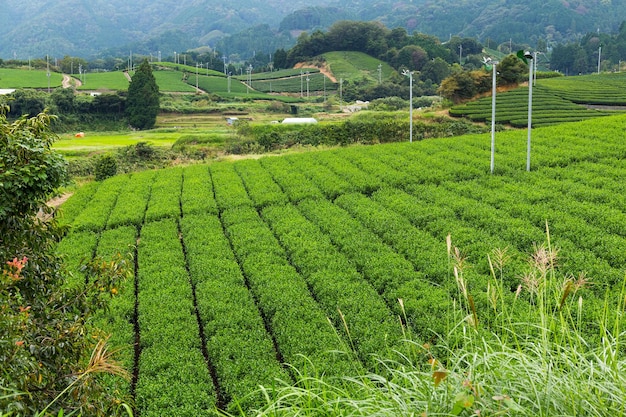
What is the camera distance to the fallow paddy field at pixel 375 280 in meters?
4.26

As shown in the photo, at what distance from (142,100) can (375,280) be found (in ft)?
189

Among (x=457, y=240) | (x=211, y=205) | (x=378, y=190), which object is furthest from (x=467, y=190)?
(x=211, y=205)

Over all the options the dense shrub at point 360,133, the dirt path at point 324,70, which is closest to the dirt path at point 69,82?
the dirt path at point 324,70

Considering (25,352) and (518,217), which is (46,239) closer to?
(25,352)

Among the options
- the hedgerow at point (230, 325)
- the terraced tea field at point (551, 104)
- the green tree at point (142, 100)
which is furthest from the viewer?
the green tree at point (142, 100)

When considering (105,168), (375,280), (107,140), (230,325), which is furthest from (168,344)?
(107,140)

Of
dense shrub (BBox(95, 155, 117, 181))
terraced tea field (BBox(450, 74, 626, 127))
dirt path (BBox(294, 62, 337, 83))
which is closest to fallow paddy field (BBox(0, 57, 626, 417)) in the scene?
dense shrub (BBox(95, 155, 117, 181))

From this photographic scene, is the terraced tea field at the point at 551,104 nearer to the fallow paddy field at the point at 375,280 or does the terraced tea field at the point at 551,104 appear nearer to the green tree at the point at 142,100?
the fallow paddy field at the point at 375,280

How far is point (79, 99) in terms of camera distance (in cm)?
6706

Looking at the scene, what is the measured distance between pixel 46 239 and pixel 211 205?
14418mm

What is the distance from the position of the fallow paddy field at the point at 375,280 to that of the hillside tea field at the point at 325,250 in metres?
0.06

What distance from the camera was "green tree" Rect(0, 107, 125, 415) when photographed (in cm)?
502

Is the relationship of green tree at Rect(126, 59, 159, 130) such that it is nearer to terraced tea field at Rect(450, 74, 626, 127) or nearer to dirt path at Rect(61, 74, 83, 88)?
dirt path at Rect(61, 74, 83, 88)

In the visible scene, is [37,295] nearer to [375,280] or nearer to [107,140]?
[375,280]
